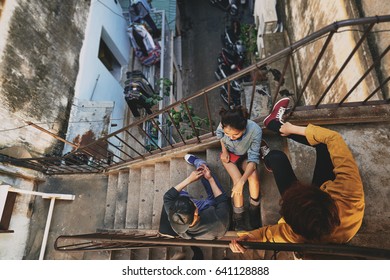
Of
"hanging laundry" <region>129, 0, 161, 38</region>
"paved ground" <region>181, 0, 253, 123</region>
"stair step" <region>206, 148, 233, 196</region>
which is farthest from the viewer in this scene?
"paved ground" <region>181, 0, 253, 123</region>

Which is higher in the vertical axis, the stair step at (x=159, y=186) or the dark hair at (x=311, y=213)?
the stair step at (x=159, y=186)

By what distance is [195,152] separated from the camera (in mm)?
3604

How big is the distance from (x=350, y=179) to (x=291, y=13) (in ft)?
16.1

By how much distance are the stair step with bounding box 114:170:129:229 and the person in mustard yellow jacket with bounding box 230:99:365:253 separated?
9.05 feet

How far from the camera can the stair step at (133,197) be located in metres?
3.93

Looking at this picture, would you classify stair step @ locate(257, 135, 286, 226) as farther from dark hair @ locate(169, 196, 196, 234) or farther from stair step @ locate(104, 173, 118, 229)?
stair step @ locate(104, 173, 118, 229)

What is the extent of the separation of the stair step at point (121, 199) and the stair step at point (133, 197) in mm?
189

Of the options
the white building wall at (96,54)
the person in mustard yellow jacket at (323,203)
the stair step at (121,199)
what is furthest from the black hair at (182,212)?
the white building wall at (96,54)

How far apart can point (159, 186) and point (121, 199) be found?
0.96 metres

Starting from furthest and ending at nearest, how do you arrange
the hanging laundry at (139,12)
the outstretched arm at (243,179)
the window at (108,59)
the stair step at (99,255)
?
the hanging laundry at (139,12) < the window at (108,59) < the stair step at (99,255) < the outstretched arm at (243,179)

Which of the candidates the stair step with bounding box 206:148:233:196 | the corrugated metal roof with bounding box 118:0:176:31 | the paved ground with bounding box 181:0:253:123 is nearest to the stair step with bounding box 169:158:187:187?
the stair step with bounding box 206:148:233:196

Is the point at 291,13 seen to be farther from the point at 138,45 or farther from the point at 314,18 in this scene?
the point at 138,45

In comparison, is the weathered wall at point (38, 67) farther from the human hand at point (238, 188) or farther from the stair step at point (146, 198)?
the human hand at point (238, 188)

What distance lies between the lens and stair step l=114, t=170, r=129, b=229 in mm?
4094
